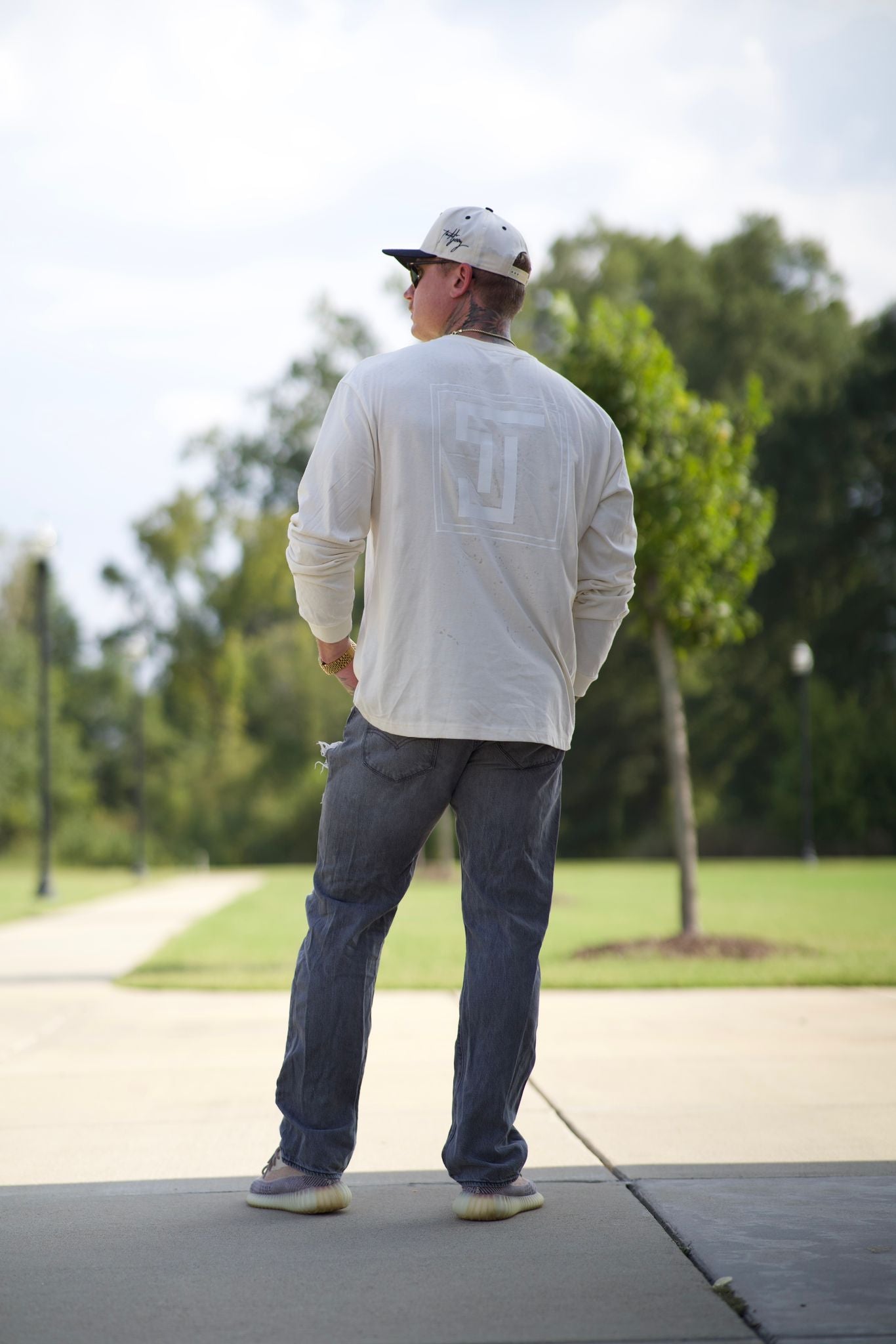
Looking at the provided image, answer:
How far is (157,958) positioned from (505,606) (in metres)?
6.32

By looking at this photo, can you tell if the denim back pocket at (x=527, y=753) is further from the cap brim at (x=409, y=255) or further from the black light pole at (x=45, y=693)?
the black light pole at (x=45, y=693)

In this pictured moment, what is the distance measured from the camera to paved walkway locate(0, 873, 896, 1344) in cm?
209

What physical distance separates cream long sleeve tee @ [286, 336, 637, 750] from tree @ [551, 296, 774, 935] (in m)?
6.23

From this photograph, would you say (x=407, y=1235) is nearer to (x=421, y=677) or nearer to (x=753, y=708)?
(x=421, y=677)

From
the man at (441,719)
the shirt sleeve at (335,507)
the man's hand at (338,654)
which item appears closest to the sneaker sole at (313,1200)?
the man at (441,719)

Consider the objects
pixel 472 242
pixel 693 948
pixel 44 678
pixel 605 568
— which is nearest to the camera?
pixel 472 242

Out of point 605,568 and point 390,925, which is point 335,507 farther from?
point 390,925

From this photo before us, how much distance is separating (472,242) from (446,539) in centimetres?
62

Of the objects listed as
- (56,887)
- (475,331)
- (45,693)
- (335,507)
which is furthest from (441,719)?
(56,887)

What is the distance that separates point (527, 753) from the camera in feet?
8.92

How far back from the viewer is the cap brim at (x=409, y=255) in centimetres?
284

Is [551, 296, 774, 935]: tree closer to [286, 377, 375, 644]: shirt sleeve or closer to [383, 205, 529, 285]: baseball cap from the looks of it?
[383, 205, 529, 285]: baseball cap

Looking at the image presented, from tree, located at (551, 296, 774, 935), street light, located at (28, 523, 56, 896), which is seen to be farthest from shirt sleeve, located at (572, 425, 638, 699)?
street light, located at (28, 523, 56, 896)

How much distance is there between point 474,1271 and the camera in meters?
2.31
